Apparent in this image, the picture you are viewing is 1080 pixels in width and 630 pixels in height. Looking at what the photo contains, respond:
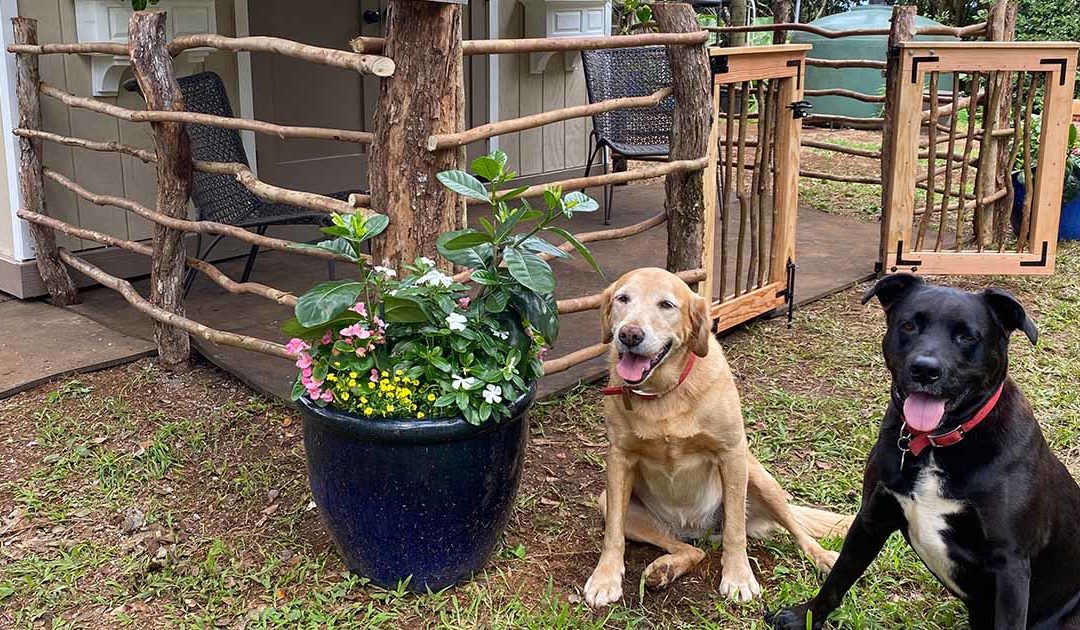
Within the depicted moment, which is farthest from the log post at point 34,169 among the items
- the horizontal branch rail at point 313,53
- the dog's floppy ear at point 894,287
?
the dog's floppy ear at point 894,287

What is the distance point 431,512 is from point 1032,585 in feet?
4.68

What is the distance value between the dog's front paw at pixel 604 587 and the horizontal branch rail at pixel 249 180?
1.18 m

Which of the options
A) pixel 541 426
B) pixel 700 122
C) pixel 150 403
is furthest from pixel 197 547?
pixel 700 122

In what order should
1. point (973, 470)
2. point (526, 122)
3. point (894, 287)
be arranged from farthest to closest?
1. point (526, 122)
2. point (894, 287)
3. point (973, 470)

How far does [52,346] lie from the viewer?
434cm

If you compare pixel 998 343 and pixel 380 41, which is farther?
pixel 380 41

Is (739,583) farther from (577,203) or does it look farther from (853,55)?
(853,55)

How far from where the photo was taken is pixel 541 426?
3.85 metres

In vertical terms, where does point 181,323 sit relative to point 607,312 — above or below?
below

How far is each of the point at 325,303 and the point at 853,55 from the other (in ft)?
38.5

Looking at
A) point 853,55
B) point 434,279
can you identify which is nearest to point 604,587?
point 434,279

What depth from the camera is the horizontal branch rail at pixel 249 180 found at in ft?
10.2

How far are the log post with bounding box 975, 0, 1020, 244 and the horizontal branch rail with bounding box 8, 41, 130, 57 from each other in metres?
4.34

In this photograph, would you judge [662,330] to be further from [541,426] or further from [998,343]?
[541,426]
